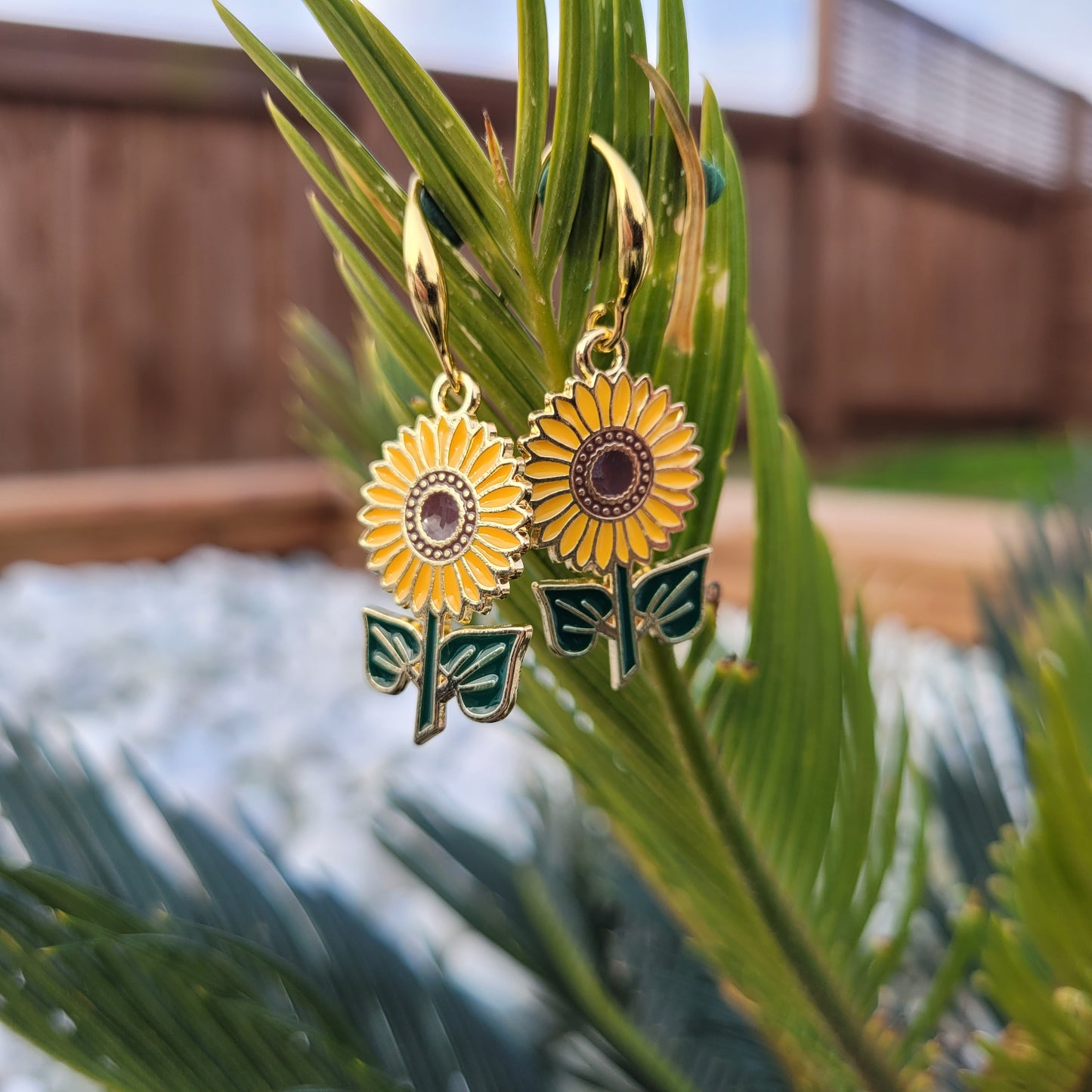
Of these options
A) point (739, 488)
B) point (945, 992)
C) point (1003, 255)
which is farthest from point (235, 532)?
point (1003, 255)

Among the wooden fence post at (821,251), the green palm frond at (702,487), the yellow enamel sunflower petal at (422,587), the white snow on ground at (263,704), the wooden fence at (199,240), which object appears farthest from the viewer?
the wooden fence post at (821,251)

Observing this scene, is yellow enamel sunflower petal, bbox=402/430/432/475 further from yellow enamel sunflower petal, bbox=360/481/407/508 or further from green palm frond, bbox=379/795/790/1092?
green palm frond, bbox=379/795/790/1092

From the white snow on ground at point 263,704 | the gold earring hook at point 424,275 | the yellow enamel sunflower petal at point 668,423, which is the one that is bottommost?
the white snow on ground at point 263,704

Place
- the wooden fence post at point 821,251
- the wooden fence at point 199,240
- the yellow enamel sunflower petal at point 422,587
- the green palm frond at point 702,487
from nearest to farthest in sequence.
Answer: the green palm frond at point 702,487 → the yellow enamel sunflower petal at point 422,587 → the wooden fence at point 199,240 → the wooden fence post at point 821,251

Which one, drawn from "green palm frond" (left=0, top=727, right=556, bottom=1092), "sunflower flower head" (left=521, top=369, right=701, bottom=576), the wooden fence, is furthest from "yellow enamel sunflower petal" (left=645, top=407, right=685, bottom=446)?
the wooden fence

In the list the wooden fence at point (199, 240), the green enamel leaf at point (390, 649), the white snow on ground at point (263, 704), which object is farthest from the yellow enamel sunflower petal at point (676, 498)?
the wooden fence at point (199, 240)

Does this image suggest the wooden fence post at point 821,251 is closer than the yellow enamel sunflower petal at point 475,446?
No

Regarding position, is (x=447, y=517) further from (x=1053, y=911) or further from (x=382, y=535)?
(x=1053, y=911)

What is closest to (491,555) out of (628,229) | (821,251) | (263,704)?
(628,229)

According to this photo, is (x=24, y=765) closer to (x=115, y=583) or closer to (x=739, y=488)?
(x=115, y=583)

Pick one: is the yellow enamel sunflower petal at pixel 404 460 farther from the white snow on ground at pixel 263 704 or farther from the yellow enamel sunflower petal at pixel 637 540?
the white snow on ground at pixel 263 704
